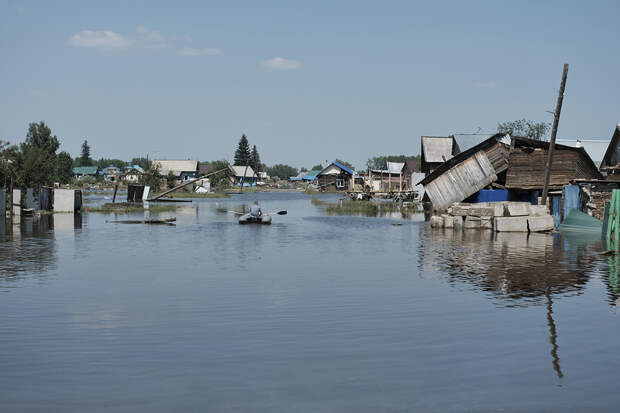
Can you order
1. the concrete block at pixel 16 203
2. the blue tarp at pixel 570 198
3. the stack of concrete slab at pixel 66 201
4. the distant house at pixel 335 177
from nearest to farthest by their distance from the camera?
the blue tarp at pixel 570 198 → the concrete block at pixel 16 203 → the stack of concrete slab at pixel 66 201 → the distant house at pixel 335 177

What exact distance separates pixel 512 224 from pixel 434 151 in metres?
30.6

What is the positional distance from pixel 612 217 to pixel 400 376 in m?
20.9

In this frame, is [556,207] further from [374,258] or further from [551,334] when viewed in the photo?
[551,334]

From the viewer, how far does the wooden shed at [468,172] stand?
138 ft

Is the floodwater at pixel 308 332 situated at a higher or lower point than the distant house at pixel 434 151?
lower

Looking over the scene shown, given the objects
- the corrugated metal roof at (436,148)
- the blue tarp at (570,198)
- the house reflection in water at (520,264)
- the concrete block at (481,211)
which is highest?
the corrugated metal roof at (436,148)

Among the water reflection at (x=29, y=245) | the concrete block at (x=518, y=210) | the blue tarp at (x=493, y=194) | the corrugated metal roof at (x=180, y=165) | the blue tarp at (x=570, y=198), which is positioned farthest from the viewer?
the corrugated metal roof at (x=180, y=165)

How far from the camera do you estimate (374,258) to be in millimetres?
23641

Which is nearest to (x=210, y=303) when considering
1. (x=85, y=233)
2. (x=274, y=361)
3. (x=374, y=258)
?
(x=274, y=361)

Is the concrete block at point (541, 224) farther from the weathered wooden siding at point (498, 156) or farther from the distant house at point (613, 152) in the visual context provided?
the distant house at point (613, 152)

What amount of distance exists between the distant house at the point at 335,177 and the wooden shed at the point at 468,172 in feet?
279

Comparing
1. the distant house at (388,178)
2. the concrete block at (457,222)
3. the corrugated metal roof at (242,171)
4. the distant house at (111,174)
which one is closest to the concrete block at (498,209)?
the concrete block at (457,222)

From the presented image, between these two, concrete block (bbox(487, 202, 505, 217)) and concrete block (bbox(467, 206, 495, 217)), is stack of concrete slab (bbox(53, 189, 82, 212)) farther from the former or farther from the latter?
concrete block (bbox(487, 202, 505, 217))

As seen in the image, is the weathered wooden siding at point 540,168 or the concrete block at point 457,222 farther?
the weathered wooden siding at point 540,168
